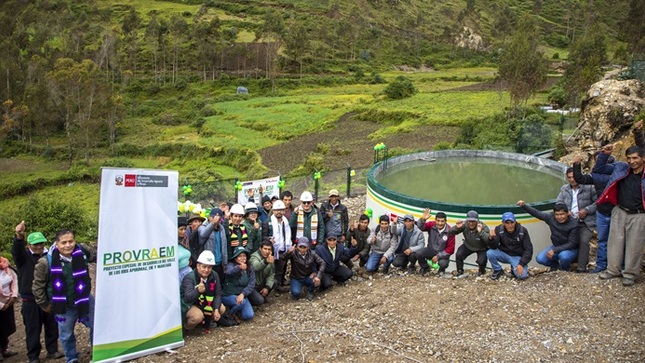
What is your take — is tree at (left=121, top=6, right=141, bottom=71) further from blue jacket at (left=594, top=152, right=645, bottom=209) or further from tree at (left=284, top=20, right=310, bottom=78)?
blue jacket at (left=594, top=152, right=645, bottom=209)

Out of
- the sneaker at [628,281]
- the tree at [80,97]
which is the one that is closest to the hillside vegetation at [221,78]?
the tree at [80,97]

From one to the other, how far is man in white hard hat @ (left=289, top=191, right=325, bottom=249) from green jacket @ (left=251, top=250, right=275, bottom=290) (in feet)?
3.25

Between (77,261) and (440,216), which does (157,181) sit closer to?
(77,261)

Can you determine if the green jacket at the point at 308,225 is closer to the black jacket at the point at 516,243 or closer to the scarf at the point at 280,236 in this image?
the scarf at the point at 280,236

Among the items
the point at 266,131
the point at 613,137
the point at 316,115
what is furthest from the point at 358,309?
the point at 316,115

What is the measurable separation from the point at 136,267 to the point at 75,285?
2.64 ft

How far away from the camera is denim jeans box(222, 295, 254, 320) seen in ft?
28.4

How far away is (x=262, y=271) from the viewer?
924cm

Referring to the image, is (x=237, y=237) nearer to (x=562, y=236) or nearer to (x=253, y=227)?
(x=253, y=227)

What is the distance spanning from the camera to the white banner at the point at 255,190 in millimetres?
14977

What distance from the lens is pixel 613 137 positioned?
17844 mm

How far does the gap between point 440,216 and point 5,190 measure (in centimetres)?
2988

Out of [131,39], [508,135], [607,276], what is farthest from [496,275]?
[131,39]

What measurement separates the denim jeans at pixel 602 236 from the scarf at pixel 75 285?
7.66 m
